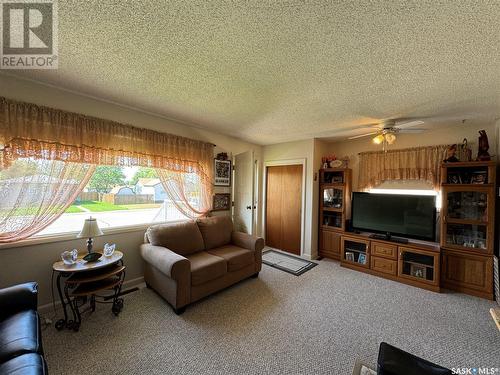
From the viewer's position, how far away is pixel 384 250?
3.22m

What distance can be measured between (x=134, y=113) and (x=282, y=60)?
7.21 feet

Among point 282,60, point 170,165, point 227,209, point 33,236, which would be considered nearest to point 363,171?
point 227,209

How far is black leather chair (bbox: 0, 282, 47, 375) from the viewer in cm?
109

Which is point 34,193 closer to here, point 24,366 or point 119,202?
point 119,202

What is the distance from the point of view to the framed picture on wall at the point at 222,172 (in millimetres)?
3820

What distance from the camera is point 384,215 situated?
3373mm

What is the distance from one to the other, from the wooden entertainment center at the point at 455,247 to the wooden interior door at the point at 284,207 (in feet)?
4.34

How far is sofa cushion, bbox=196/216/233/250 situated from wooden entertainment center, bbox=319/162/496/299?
2349 millimetres

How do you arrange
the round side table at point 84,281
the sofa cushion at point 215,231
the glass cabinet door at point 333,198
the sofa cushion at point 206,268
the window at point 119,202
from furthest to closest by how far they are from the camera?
the glass cabinet door at point 333,198, the sofa cushion at point 215,231, the window at point 119,202, the sofa cushion at point 206,268, the round side table at point 84,281

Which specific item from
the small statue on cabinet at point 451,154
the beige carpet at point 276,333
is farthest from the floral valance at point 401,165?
the beige carpet at point 276,333

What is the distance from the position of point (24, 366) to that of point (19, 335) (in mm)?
336

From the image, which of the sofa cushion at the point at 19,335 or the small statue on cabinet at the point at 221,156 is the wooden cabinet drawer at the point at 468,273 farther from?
the sofa cushion at the point at 19,335

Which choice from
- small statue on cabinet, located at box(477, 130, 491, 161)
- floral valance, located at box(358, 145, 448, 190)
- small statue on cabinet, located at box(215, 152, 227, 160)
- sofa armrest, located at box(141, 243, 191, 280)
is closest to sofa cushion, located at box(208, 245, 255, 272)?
sofa armrest, located at box(141, 243, 191, 280)

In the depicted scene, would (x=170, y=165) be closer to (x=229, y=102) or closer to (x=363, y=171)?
(x=229, y=102)
